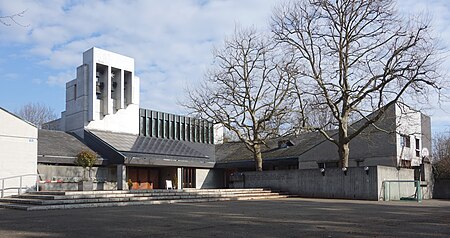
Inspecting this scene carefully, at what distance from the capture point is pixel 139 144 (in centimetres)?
3847

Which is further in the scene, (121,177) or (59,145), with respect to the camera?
(121,177)

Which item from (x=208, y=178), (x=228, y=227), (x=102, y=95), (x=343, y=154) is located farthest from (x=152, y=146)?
(x=228, y=227)

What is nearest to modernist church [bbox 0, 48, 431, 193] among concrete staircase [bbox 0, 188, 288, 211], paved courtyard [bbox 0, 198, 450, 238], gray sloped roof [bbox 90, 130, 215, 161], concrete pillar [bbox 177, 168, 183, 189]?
concrete pillar [bbox 177, 168, 183, 189]

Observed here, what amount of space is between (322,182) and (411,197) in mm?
5018

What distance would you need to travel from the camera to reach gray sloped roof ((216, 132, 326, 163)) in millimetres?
38688

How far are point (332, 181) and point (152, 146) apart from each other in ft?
55.1

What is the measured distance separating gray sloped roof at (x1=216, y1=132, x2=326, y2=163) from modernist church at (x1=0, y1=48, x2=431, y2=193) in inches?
5.1

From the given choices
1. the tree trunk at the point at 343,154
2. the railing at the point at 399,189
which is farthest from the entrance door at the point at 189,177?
the railing at the point at 399,189

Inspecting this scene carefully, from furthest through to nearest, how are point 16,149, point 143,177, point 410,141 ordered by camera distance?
point 143,177, point 410,141, point 16,149

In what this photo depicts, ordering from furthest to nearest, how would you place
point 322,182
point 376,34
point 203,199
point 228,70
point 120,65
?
point 120,65
point 228,70
point 322,182
point 376,34
point 203,199

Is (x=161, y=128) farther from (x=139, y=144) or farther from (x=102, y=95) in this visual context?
(x=102, y=95)

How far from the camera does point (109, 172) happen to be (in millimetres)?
34125

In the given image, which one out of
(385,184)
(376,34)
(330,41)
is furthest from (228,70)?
(385,184)

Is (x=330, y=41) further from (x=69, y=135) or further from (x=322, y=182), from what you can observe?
(x=69, y=135)
